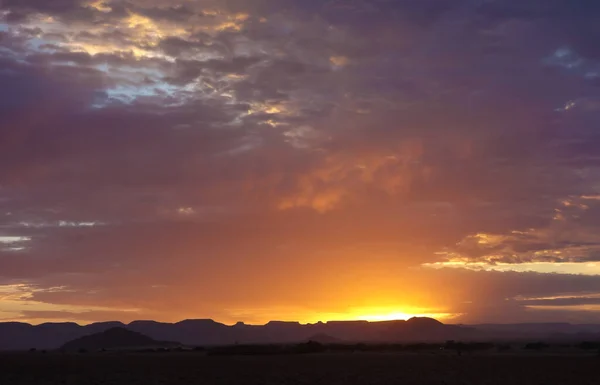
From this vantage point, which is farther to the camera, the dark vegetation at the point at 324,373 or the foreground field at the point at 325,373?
the foreground field at the point at 325,373

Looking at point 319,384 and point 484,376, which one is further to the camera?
point 484,376

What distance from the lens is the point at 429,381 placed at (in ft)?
180

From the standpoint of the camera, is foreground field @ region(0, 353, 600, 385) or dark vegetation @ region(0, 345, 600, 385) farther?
foreground field @ region(0, 353, 600, 385)

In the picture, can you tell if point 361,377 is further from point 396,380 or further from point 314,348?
point 314,348

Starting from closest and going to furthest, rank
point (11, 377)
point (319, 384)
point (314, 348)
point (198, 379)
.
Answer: point (319, 384) < point (198, 379) < point (11, 377) < point (314, 348)

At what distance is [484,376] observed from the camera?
59.6m

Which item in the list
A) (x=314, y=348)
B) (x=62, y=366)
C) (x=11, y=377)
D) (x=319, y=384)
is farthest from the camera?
(x=314, y=348)

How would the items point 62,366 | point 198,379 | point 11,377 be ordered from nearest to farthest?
point 198,379, point 11,377, point 62,366

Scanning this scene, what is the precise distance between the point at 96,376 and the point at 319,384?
67.8 feet

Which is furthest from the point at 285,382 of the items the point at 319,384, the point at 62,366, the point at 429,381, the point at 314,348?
→ the point at 314,348

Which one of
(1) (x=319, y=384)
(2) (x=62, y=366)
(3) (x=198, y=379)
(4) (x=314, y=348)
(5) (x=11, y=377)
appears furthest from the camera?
(4) (x=314, y=348)

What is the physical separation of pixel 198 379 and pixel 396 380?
15623mm

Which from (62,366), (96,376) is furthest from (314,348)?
(96,376)

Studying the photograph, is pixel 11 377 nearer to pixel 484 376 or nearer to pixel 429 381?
Answer: pixel 429 381
